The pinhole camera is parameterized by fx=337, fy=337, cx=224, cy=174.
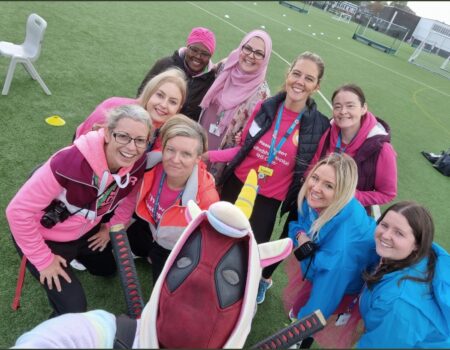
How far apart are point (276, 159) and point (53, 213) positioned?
1544 millimetres

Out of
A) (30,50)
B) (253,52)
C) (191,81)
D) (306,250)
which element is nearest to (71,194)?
(306,250)

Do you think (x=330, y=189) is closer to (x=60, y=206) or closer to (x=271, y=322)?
(x=271, y=322)

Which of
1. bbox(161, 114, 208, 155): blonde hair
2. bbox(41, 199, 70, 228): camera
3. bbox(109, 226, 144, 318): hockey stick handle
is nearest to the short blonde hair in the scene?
bbox(161, 114, 208, 155): blonde hair

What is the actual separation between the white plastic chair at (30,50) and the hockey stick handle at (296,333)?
15.4 ft

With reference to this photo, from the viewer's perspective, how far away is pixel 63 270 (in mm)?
1996

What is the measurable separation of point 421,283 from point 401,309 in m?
0.30

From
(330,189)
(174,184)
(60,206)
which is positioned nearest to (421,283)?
(330,189)

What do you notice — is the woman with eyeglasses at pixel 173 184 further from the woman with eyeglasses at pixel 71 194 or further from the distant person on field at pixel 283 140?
the distant person on field at pixel 283 140

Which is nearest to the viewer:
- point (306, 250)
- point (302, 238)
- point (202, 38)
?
point (306, 250)

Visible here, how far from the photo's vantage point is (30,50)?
Answer: 15.4ft

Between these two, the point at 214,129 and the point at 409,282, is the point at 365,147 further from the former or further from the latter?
the point at 214,129

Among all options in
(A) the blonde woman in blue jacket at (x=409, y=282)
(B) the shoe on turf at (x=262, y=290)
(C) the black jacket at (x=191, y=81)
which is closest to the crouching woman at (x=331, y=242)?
(A) the blonde woman in blue jacket at (x=409, y=282)

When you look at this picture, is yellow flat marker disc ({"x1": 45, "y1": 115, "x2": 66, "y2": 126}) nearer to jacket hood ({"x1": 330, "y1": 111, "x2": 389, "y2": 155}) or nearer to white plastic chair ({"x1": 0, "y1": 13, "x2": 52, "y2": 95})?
white plastic chair ({"x1": 0, "y1": 13, "x2": 52, "y2": 95})

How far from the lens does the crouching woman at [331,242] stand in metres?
1.70
